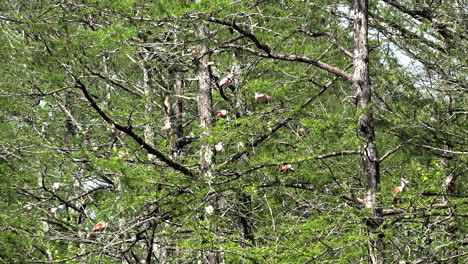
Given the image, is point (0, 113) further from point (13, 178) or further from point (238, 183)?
point (238, 183)

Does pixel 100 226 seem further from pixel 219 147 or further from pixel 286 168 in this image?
pixel 286 168

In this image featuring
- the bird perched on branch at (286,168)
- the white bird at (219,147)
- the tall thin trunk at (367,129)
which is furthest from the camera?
the white bird at (219,147)

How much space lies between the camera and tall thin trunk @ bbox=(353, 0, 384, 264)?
643 cm

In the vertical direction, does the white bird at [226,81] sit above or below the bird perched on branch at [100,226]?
above

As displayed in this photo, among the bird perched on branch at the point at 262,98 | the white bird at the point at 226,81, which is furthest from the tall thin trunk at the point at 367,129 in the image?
the white bird at the point at 226,81

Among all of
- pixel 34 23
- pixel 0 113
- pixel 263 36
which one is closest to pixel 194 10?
pixel 263 36

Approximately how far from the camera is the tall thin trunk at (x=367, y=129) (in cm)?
643

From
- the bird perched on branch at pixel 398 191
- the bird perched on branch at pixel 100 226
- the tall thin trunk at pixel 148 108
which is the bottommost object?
the bird perched on branch at pixel 398 191

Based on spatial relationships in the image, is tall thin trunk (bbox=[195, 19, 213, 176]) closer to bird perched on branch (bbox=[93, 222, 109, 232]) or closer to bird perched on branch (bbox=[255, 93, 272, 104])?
bird perched on branch (bbox=[255, 93, 272, 104])

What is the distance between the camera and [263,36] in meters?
7.57

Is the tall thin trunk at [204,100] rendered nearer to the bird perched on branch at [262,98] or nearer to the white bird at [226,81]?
the white bird at [226,81]

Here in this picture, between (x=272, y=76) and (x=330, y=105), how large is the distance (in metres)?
1.31

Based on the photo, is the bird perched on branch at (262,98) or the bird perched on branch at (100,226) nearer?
the bird perched on branch at (262,98)

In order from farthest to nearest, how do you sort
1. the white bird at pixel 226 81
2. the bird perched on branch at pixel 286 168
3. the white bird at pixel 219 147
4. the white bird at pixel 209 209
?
the white bird at pixel 219 147, the white bird at pixel 226 81, the white bird at pixel 209 209, the bird perched on branch at pixel 286 168
